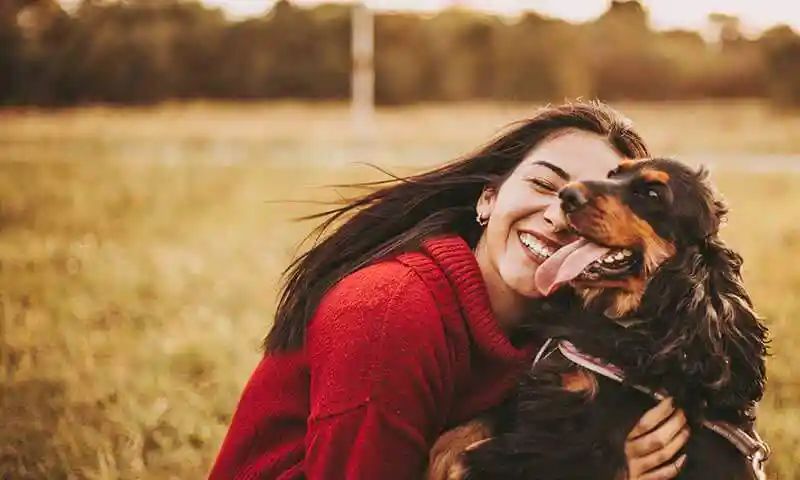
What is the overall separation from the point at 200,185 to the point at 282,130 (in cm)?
936

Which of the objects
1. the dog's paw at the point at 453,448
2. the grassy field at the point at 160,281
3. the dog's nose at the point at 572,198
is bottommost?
the grassy field at the point at 160,281

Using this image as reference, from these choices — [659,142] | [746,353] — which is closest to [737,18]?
[659,142]

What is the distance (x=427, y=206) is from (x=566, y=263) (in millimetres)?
646

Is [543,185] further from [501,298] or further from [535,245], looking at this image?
[501,298]

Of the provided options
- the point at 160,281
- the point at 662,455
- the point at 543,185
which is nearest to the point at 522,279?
the point at 543,185

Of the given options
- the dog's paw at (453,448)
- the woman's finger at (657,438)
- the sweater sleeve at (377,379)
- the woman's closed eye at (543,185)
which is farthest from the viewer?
the woman's closed eye at (543,185)

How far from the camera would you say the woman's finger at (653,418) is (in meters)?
2.64

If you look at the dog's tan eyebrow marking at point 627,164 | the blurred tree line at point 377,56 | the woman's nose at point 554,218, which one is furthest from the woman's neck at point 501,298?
the blurred tree line at point 377,56

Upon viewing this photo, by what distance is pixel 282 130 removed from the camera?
2145 centimetres

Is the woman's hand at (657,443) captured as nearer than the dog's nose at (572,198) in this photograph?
Yes

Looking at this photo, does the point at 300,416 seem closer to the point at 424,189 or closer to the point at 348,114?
the point at 424,189

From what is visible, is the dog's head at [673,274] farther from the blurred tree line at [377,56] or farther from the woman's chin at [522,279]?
the blurred tree line at [377,56]

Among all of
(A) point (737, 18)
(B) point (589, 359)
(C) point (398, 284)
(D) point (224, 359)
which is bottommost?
(D) point (224, 359)

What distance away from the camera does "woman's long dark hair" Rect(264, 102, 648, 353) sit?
3.06 m
